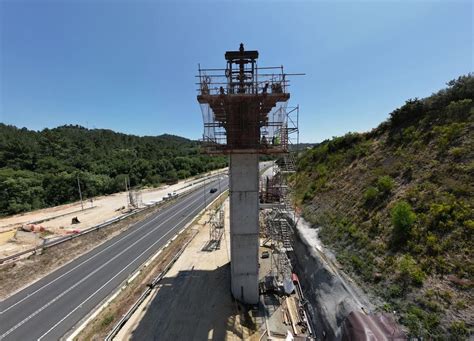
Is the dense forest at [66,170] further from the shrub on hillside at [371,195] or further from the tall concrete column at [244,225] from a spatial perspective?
the tall concrete column at [244,225]

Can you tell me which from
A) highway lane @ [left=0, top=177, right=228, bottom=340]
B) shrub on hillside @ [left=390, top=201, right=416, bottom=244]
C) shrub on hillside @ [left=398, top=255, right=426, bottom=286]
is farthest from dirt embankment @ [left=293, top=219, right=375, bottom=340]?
highway lane @ [left=0, top=177, right=228, bottom=340]

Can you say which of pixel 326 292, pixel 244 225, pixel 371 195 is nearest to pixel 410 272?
pixel 326 292

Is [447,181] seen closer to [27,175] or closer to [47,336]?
[47,336]

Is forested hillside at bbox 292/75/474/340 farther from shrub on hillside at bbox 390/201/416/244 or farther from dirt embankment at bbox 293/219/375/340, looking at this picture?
dirt embankment at bbox 293/219/375/340

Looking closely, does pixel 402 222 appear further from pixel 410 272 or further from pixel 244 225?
pixel 244 225

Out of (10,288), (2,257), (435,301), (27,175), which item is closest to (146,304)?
(10,288)

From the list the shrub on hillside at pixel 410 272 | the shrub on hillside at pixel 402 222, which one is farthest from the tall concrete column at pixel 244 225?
the shrub on hillside at pixel 402 222

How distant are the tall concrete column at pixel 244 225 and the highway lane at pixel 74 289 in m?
9.61

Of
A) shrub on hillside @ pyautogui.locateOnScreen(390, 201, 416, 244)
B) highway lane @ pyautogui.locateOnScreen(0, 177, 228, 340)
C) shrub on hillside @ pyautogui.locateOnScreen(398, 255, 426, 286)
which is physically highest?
shrub on hillside @ pyautogui.locateOnScreen(390, 201, 416, 244)

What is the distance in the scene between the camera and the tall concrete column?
38.8 ft

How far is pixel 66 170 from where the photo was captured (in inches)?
2219

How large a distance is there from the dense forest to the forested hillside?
2907 centimetres

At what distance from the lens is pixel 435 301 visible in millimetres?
8523

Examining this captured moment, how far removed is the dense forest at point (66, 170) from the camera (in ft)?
142
